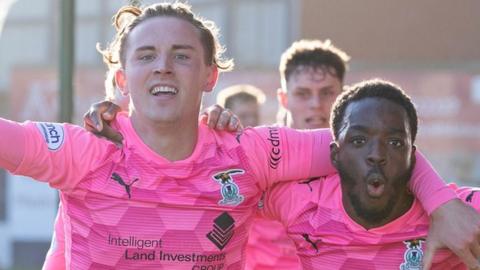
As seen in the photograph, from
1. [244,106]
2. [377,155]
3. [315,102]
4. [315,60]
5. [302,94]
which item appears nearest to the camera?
[377,155]

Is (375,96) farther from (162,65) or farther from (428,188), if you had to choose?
(162,65)

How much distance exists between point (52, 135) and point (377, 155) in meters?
1.02

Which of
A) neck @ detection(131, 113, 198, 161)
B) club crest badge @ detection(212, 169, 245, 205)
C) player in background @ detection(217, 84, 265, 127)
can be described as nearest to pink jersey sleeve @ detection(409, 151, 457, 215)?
club crest badge @ detection(212, 169, 245, 205)

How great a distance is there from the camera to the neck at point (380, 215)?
3.00 metres

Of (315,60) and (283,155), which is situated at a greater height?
(315,60)

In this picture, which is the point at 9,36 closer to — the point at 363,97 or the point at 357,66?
the point at 357,66

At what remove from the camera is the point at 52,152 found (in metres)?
2.85

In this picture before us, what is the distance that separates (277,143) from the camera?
10.4 ft

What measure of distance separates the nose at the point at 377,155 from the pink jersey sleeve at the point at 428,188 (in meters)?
0.21

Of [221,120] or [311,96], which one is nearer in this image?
[221,120]

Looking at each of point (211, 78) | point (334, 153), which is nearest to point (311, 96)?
point (211, 78)

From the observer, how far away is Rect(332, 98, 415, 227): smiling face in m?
2.91

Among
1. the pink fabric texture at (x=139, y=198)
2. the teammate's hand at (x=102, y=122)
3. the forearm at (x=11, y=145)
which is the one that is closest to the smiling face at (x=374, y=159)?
the pink fabric texture at (x=139, y=198)

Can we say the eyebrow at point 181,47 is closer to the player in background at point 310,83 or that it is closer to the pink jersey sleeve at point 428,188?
the pink jersey sleeve at point 428,188
